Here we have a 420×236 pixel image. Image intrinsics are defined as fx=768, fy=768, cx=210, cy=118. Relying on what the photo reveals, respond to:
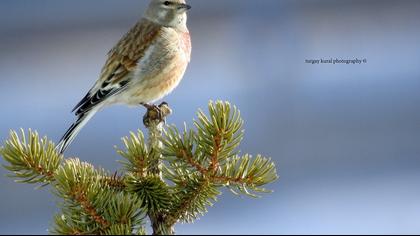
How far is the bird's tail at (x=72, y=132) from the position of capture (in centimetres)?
226

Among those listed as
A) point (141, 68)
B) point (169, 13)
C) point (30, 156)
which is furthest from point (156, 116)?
point (169, 13)

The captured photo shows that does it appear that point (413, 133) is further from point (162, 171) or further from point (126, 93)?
point (162, 171)

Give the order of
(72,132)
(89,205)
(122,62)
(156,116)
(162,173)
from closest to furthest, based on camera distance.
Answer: (89,205), (162,173), (156,116), (72,132), (122,62)

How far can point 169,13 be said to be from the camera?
3.11 m

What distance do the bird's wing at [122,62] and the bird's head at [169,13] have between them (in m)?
0.11

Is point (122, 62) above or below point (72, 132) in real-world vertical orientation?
above

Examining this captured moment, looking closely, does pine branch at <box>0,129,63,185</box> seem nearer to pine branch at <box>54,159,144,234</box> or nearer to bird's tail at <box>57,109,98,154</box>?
pine branch at <box>54,159,144,234</box>

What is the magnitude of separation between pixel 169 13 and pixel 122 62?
0.37 metres

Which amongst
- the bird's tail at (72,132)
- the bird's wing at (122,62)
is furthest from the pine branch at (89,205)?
the bird's wing at (122,62)

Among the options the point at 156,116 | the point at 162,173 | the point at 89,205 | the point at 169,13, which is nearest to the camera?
the point at 89,205

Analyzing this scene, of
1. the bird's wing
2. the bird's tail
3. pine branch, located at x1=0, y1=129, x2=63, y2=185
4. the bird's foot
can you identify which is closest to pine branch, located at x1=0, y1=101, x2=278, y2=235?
pine branch, located at x1=0, y1=129, x2=63, y2=185

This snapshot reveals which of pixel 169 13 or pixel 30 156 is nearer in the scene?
pixel 30 156

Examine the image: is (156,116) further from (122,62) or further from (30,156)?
(122,62)

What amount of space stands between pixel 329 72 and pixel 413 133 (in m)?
1.18
